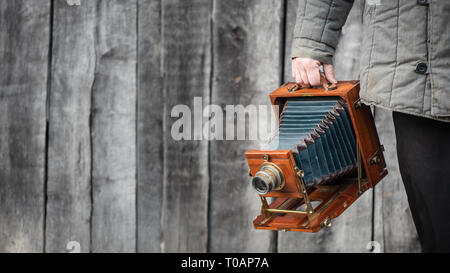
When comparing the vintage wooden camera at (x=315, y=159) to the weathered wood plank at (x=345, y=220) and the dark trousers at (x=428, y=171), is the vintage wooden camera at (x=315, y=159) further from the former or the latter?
the weathered wood plank at (x=345, y=220)

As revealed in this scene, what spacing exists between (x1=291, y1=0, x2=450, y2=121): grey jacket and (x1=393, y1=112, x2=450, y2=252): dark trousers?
0.17ft

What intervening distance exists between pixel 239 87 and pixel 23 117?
3.06 ft

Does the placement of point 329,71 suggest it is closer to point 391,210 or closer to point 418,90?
point 418,90

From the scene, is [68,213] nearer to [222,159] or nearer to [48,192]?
[48,192]

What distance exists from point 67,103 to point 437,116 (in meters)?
1.49

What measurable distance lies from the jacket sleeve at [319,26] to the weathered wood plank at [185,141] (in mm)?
697

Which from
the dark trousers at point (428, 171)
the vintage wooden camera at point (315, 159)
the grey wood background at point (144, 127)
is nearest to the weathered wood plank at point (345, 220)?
the grey wood background at point (144, 127)

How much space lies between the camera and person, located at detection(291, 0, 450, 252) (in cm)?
103

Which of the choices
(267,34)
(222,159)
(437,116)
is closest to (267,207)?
(437,116)

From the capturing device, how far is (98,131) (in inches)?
79.0

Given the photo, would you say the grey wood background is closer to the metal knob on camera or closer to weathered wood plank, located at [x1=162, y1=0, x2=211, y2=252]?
weathered wood plank, located at [x1=162, y1=0, x2=211, y2=252]

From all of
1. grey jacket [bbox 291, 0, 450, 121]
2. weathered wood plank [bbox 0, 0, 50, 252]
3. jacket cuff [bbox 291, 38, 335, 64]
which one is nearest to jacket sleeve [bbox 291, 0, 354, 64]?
jacket cuff [bbox 291, 38, 335, 64]

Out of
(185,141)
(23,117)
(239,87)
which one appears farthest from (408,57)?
(23,117)

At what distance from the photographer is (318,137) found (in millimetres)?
1318
